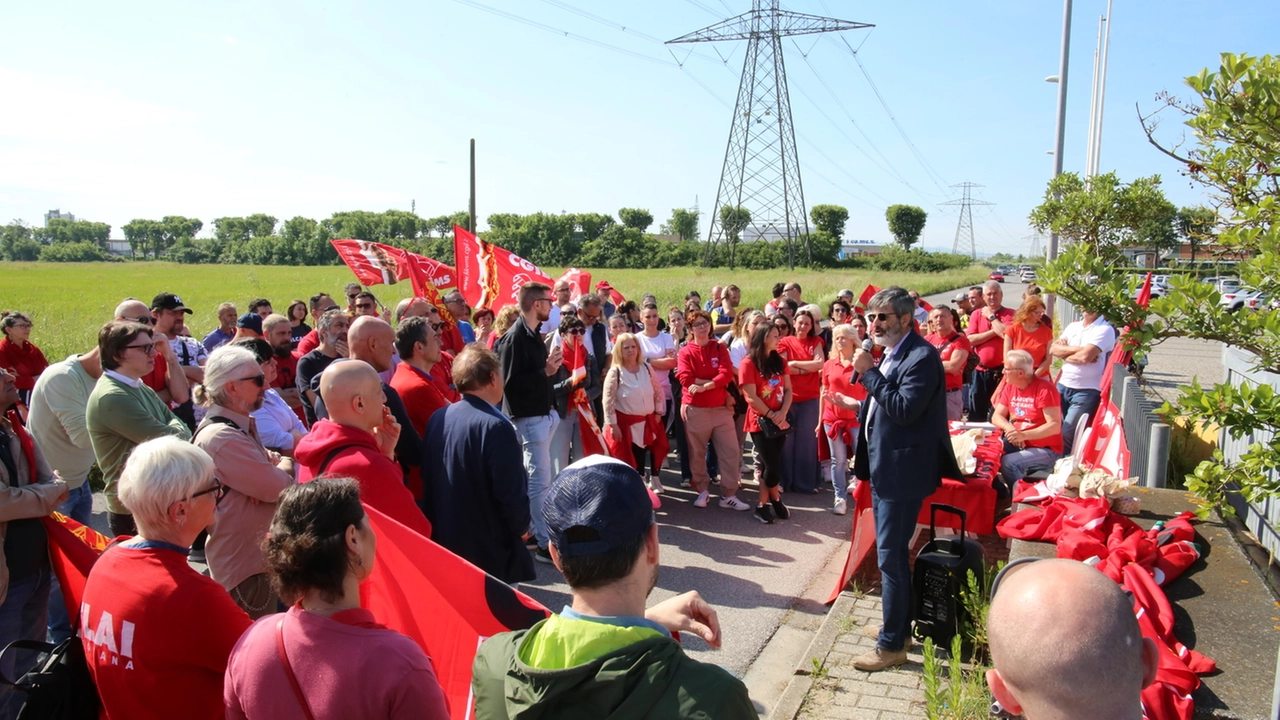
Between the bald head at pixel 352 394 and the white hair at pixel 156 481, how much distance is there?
2.53 feet

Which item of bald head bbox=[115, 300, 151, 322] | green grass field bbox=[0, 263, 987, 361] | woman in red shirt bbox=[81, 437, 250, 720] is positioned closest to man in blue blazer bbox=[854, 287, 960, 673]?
woman in red shirt bbox=[81, 437, 250, 720]

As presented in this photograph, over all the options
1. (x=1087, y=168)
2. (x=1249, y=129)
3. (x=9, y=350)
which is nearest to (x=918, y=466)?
(x=1249, y=129)

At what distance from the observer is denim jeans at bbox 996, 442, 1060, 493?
6.02 metres

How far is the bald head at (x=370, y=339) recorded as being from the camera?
4.48 meters

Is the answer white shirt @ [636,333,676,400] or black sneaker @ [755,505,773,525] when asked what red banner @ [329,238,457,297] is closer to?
white shirt @ [636,333,676,400]

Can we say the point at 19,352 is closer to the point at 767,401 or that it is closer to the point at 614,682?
the point at 767,401

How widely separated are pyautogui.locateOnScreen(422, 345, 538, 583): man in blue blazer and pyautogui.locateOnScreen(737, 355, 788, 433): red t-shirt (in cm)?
323

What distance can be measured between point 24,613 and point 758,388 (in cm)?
508

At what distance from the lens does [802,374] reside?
7629 mm

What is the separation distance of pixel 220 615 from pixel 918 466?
3199 millimetres

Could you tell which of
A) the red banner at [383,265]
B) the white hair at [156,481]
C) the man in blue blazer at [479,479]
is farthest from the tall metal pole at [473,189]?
the white hair at [156,481]

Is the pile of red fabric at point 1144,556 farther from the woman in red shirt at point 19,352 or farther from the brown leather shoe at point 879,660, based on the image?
the woman in red shirt at point 19,352

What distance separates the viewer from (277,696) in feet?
6.34

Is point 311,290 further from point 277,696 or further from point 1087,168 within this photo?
point 277,696
